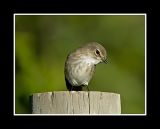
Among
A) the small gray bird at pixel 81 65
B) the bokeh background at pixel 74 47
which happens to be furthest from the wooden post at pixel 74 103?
the bokeh background at pixel 74 47

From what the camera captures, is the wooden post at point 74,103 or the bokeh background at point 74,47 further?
the bokeh background at point 74,47

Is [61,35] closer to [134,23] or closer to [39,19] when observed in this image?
[39,19]

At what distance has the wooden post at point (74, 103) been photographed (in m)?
5.80

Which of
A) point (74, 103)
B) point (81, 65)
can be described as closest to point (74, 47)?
point (81, 65)

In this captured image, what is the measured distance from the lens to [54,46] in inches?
378

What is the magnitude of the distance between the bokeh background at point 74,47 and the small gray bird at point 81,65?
1.57 meters

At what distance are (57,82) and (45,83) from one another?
0.51ft

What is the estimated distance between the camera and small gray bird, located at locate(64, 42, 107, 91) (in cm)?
740

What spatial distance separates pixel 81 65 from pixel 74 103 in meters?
1.69

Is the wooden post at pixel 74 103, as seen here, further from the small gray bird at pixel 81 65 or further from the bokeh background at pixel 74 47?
the bokeh background at pixel 74 47

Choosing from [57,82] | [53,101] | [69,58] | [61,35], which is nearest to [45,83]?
[57,82]

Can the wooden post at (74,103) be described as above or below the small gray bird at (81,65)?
below

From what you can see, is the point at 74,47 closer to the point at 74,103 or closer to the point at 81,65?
the point at 81,65

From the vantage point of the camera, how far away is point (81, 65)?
293 inches
